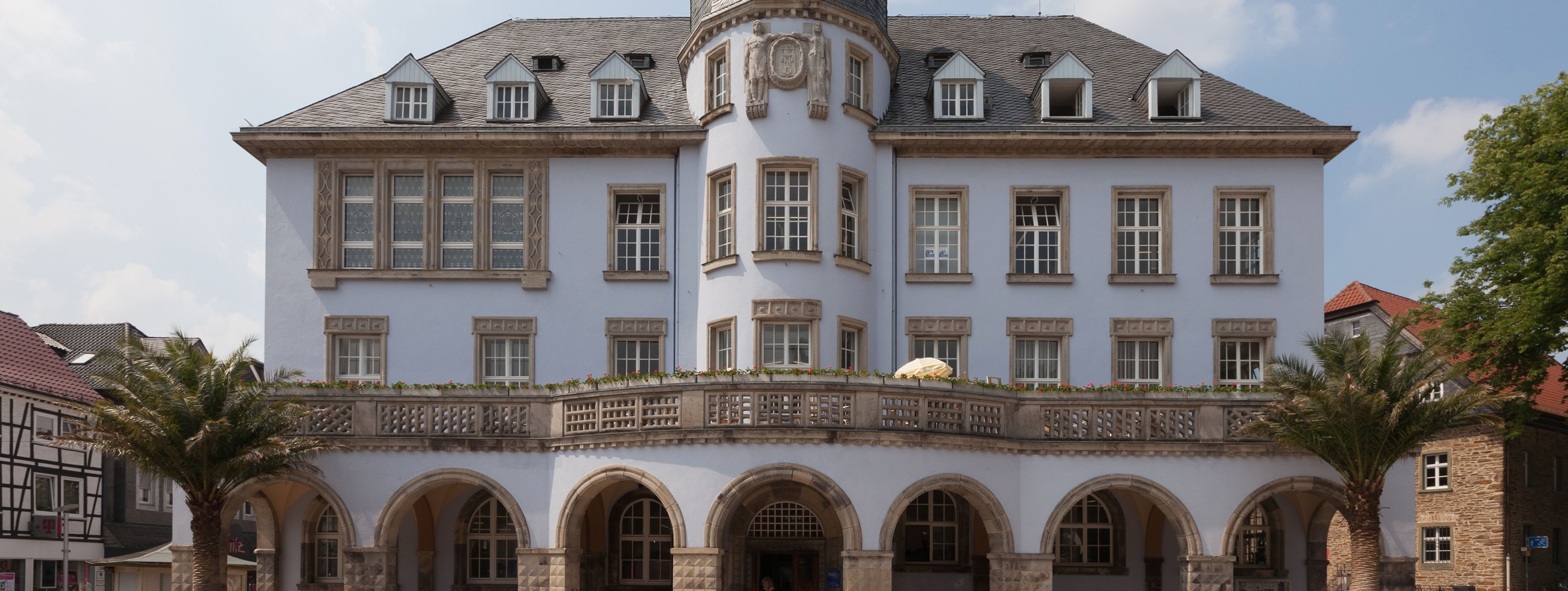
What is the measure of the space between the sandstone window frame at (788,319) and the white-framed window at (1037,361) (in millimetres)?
4917

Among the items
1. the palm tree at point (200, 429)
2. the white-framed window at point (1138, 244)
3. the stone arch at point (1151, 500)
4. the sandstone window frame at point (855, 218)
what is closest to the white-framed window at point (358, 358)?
the palm tree at point (200, 429)

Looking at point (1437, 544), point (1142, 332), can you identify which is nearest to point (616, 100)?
point (1142, 332)

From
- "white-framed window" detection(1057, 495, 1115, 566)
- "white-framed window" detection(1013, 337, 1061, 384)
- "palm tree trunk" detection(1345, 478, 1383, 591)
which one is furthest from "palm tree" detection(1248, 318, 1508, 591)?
"white-framed window" detection(1057, 495, 1115, 566)

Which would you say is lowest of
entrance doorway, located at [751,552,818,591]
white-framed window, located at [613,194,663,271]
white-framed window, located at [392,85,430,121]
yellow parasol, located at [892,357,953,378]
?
entrance doorway, located at [751,552,818,591]

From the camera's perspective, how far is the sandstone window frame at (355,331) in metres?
28.7

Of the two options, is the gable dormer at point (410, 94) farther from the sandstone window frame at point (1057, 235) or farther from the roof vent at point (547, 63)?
the sandstone window frame at point (1057, 235)

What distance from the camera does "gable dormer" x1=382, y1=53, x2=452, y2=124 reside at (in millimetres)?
29594

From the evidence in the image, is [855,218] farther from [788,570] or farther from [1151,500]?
[1151,500]

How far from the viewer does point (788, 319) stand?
26906mm

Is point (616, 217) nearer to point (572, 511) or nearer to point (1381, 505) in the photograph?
point (572, 511)

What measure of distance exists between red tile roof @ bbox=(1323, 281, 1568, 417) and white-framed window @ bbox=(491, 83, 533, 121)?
1136 inches

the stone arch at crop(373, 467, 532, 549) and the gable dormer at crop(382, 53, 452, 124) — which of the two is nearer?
the stone arch at crop(373, 467, 532, 549)

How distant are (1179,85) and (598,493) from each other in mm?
16314

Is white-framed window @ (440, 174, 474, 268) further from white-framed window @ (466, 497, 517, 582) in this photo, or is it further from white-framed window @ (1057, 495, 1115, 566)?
white-framed window @ (1057, 495, 1115, 566)
